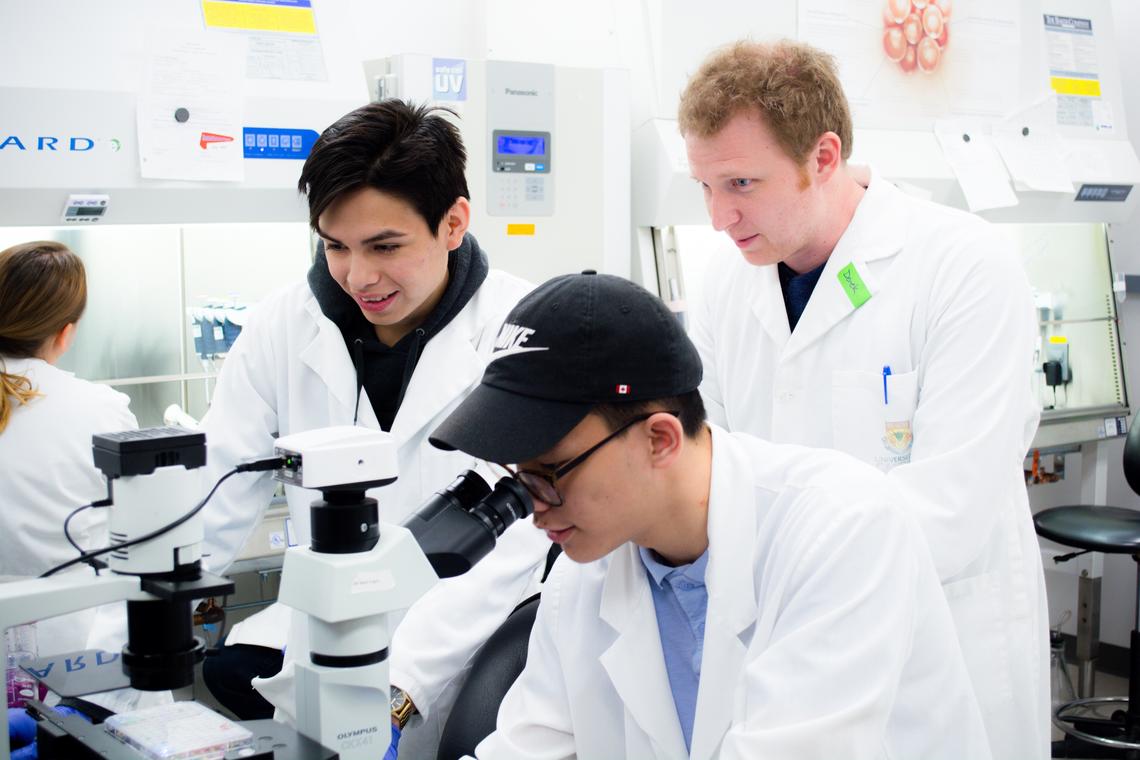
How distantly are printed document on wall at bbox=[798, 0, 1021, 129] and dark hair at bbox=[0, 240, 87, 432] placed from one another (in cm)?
212

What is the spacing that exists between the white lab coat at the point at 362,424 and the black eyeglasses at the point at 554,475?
0.52 m

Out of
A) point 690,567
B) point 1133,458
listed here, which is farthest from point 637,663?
point 1133,458

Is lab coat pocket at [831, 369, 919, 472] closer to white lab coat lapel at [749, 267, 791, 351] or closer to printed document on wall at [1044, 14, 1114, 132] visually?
white lab coat lapel at [749, 267, 791, 351]

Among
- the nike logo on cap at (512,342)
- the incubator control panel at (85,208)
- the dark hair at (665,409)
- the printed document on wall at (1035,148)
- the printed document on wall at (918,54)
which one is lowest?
the dark hair at (665,409)

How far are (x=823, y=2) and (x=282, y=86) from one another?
5.52ft

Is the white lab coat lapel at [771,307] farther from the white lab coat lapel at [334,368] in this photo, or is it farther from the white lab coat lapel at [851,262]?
the white lab coat lapel at [334,368]

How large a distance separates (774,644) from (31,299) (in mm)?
1827

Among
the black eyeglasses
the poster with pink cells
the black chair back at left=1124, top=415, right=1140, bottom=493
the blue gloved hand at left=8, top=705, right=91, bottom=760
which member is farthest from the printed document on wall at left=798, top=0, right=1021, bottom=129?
the blue gloved hand at left=8, top=705, right=91, bottom=760

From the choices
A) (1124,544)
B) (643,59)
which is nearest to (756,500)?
(643,59)

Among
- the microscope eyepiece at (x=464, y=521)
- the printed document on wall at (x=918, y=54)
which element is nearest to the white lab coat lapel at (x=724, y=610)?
the microscope eyepiece at (x=464, y=521)

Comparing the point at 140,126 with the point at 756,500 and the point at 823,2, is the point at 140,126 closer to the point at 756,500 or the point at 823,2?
the point at 756,500

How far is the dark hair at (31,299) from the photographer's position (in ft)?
7.72

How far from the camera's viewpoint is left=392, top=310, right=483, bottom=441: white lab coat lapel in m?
1.84

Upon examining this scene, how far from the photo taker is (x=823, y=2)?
3.35m
